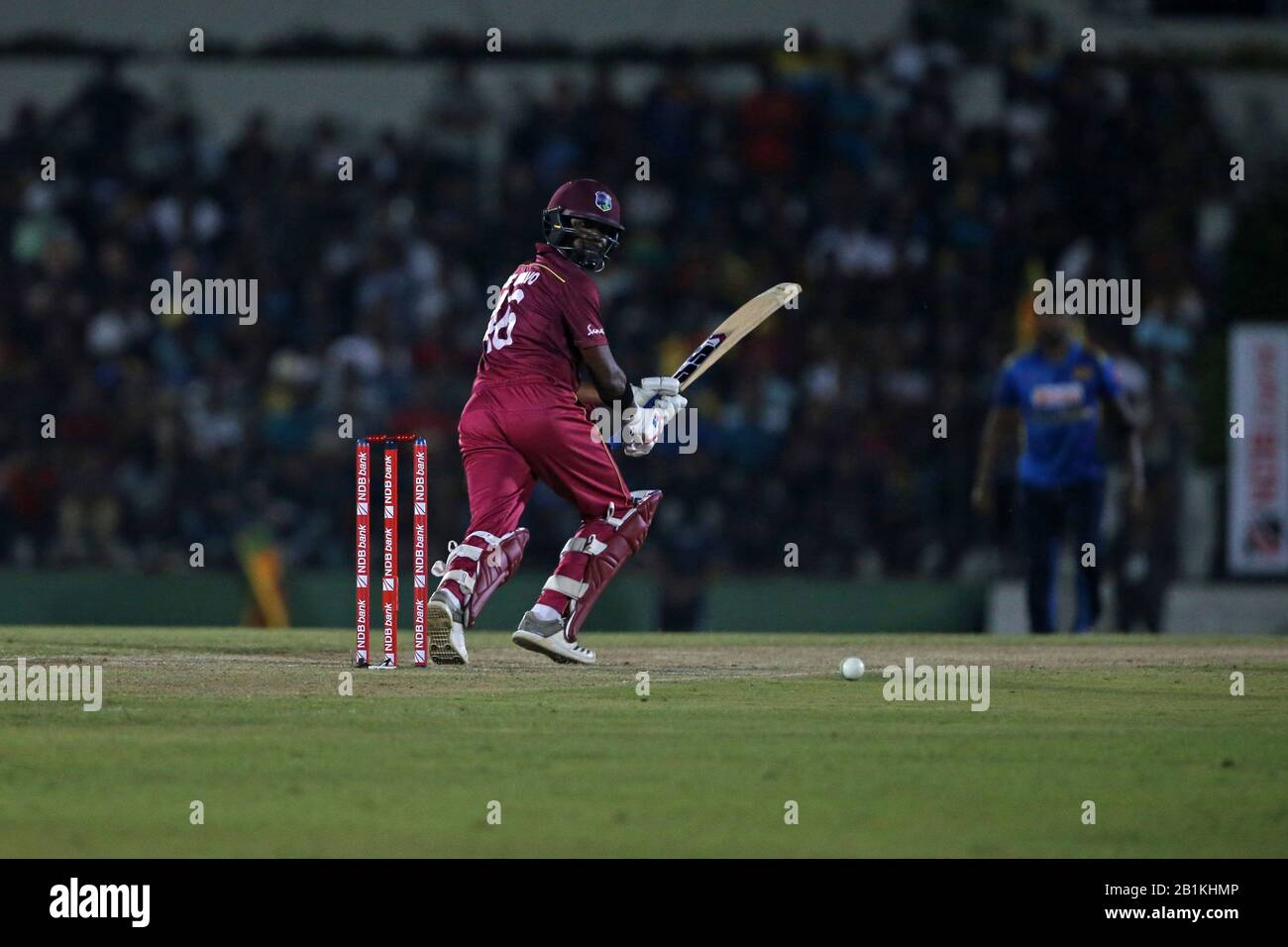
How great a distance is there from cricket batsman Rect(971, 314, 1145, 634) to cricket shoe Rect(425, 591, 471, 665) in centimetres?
579

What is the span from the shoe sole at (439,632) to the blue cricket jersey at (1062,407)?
5.93m

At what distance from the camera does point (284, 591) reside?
58.4 feet

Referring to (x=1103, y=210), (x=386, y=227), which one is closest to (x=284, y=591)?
(x=386, y=227)

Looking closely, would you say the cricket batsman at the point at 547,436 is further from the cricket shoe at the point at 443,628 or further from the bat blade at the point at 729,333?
the bat blade at the point at 729,333

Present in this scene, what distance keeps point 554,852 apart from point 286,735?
8.03 feet

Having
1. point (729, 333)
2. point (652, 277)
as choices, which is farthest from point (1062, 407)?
point (652, 277)

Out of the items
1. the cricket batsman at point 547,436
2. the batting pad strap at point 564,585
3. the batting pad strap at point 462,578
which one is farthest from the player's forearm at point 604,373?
the batting pad strap at point 462,578

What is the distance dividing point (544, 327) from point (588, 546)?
114 cm

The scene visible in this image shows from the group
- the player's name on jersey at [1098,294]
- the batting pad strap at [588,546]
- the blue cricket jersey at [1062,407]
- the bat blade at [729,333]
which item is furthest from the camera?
the player's name on jersey at [1098,294]

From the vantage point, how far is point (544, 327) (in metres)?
10.9

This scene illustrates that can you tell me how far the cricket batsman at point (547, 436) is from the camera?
10820 mm

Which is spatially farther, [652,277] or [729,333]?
[652,277]

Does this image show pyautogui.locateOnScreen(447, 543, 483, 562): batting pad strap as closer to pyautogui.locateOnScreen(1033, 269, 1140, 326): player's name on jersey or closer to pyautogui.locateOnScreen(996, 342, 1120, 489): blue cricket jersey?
pyautogui.locateOnScreen(996, 342, 1120, 489): blue cricket jersey

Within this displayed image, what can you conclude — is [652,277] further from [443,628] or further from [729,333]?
[443,628]
